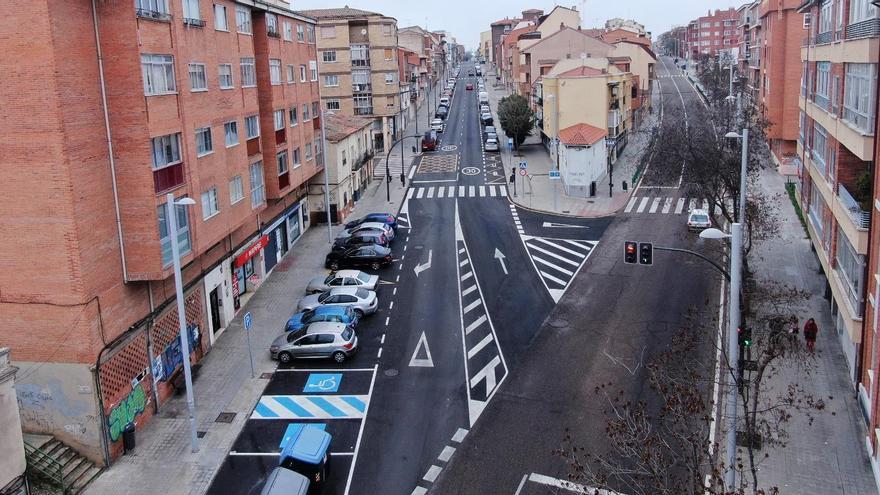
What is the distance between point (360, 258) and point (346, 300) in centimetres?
680

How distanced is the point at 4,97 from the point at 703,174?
25926mm

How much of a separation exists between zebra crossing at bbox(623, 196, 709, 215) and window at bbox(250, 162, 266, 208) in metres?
24.2

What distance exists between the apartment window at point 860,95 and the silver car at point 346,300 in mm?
18043

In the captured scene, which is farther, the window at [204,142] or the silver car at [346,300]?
the silver car at [346,300]

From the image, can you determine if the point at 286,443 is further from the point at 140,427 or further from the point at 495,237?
the point at 495,237

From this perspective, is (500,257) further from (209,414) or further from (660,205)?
(209,414)

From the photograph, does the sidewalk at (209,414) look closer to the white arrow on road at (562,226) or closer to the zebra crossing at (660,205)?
the white arrow on road at (562,226)

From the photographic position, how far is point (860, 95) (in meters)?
20.6

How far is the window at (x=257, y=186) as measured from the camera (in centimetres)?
3097

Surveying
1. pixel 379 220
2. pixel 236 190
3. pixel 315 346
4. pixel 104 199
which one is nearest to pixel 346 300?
pixel 315 346

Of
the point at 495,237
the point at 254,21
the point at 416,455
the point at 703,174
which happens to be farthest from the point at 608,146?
the point at 416,455

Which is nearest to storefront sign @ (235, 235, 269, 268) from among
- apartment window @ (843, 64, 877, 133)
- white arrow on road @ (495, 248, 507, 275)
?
white arrow on road @ (495, 248, 507, 275)

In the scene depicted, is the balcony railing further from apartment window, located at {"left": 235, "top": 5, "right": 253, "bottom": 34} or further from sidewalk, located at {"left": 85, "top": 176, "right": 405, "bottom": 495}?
apartment window, located at {"left": 235, "top": 5, "right": 253, "bottom": 34}

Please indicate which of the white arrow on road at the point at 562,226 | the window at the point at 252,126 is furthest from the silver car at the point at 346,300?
the white arrow on road at the point at 562,226
